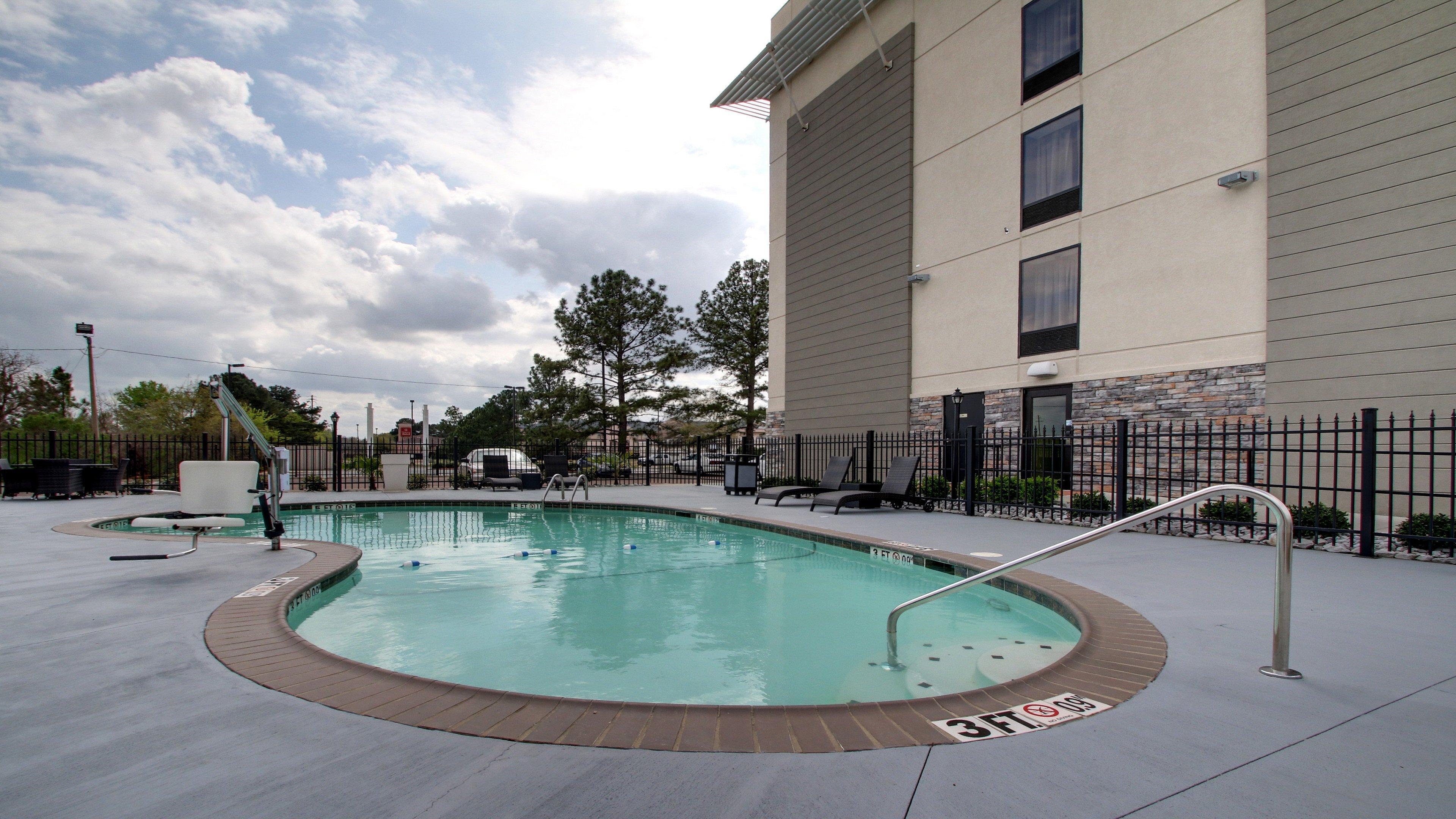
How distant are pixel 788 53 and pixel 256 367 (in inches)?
784

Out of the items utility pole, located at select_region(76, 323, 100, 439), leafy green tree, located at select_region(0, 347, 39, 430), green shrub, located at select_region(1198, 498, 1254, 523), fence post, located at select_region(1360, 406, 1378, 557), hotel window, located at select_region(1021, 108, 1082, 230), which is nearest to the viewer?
fence post, located at select_region(1360, 406, 1378, 557)

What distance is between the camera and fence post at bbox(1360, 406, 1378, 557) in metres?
5.83

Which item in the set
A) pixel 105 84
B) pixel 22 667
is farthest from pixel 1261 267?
pixel 105 84

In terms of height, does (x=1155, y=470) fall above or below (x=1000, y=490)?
above

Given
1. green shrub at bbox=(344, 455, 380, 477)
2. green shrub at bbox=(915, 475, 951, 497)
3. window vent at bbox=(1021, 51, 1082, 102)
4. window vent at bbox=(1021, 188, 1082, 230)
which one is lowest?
green shrub at bbox=(344, 455, 380, 477)

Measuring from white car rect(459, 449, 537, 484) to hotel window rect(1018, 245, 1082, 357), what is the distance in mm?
12279

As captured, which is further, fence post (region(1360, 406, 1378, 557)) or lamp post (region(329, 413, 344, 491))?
lamp post (region(329, 413, 344, 491))

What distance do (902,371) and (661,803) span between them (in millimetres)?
13781

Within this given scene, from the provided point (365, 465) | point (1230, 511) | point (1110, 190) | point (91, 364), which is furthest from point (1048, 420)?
point (91, 364)

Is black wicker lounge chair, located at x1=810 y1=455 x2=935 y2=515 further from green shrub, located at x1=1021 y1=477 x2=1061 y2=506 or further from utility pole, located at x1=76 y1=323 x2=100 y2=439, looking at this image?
utility pole, located at x1=76 y1=323 x2=100 y2=439

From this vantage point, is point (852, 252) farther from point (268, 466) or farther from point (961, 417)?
point (268, 466)

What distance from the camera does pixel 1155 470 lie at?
374 inches

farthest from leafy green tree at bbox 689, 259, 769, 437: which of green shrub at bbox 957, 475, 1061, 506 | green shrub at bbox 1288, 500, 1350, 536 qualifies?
green shrub at bbox 1288, 500, 1350, 536

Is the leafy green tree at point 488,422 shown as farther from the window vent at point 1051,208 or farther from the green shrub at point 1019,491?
the green shrub at point 1019,491
